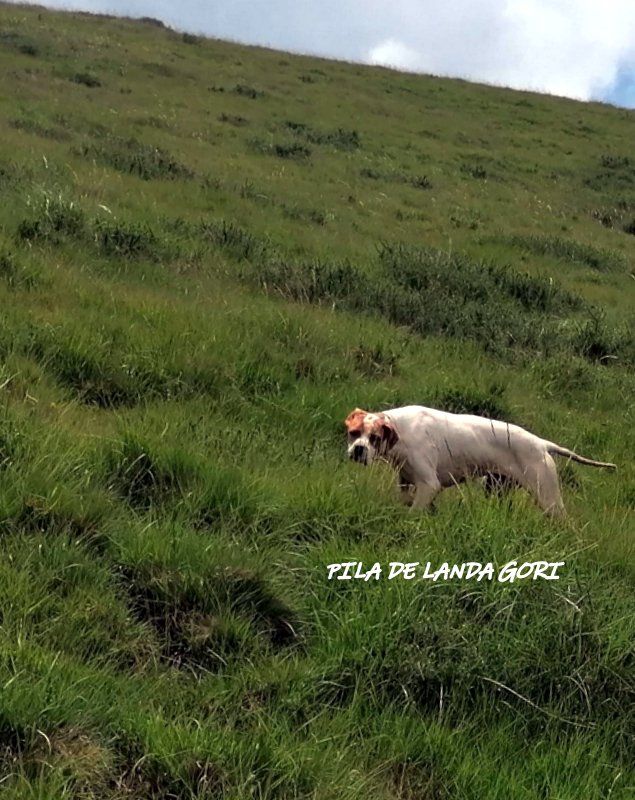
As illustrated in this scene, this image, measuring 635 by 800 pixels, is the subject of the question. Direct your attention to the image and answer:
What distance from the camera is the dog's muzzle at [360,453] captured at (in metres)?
4.97

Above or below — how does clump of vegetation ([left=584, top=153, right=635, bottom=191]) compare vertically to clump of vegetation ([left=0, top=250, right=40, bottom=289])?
above

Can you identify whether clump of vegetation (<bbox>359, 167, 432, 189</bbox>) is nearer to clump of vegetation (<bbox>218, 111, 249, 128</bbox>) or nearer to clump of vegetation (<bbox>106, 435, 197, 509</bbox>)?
clump of vegetation (<bbox>218, 111, 249, 128</bbox>)

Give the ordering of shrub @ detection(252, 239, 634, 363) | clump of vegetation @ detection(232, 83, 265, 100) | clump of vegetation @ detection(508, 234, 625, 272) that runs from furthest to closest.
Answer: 1. clump of vegetation @ detection(232, 83, 265, 100)
2. clump of vegetation @ detection(508, 234, 625, 272)
3. shrub @ detection(252, 239, 634, 363)

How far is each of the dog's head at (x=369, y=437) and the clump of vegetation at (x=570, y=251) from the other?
10393 millimetres

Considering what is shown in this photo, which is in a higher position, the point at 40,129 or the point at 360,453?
the point at 40,129

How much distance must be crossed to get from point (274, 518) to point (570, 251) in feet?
40.7

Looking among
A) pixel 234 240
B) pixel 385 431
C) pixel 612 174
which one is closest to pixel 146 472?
pixel 385 431

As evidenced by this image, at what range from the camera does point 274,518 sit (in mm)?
4262

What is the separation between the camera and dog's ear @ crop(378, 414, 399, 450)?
16.6ft

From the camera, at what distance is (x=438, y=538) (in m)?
4.13

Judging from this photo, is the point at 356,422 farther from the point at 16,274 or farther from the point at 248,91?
the point at 248,91

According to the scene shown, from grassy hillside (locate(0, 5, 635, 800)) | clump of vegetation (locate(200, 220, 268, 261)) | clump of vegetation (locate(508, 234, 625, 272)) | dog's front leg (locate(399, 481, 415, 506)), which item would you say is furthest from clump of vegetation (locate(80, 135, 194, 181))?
dog's front leg (locate(399, 481, 415, 506))

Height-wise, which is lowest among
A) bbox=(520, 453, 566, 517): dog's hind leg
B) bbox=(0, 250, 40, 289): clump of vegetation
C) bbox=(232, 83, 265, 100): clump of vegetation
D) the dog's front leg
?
the dog's front leg

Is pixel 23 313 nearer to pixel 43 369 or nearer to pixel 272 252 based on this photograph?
pixel 43 369
